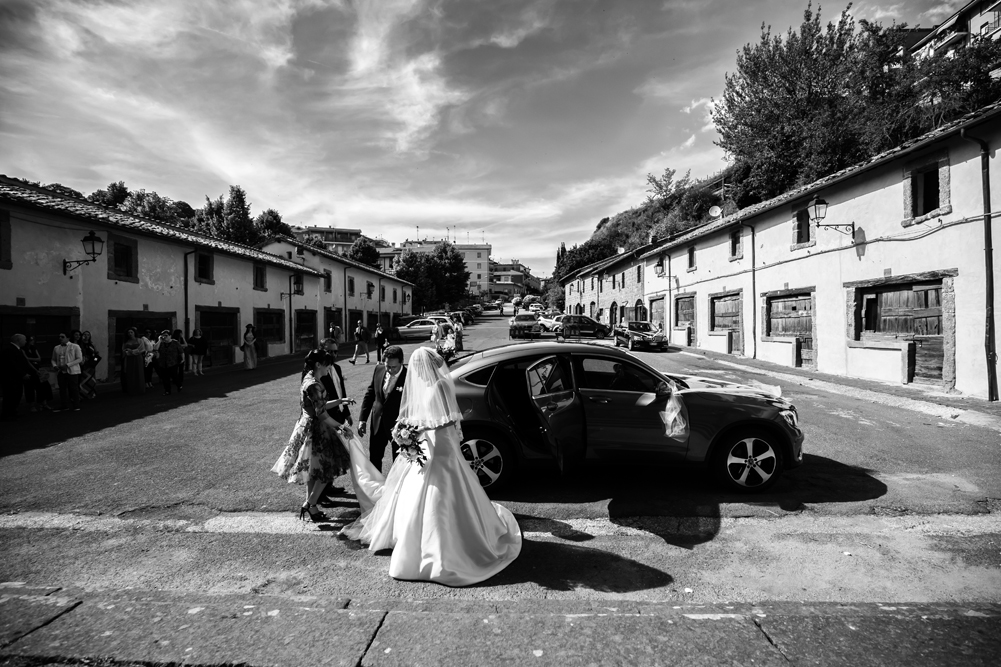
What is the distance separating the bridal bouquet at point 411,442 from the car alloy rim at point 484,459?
4.51 ft

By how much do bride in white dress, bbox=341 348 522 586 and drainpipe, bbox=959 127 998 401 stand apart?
12.5m

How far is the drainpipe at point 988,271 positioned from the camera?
1071 cm

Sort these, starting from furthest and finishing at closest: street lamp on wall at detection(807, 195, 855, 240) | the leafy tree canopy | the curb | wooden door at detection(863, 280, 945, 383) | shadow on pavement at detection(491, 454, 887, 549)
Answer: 1. the leafy tree canopy
2. street lamp on wall at detection(807, 195, 855, 240)
3. wooden door at detection(863, 280, 945, 383)
4. the curb
5. shadow on pavement at detection(491, 454, 887, 549)

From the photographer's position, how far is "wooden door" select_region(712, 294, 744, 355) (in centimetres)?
2147

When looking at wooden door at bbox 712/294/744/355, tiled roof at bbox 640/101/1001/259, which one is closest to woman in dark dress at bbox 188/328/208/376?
wooden door at bbox 712/294/744/355

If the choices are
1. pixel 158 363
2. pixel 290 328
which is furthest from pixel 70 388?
pixel 290 328

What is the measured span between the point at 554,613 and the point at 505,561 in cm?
69

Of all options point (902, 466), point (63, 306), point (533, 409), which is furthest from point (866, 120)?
point (63, 306)

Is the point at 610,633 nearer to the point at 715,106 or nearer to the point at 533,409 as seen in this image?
the point at 533,409

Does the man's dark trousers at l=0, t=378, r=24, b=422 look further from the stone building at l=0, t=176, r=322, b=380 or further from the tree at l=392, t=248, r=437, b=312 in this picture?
the tree at l=392, t=248, r=437, b=312

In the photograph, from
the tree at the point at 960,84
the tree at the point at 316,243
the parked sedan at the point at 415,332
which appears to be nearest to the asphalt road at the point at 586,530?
the tree at the point at 960,84

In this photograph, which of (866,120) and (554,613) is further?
(866,120)

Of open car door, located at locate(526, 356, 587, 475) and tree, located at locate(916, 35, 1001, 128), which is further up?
tree, located at locate(916, 35, 1001, 128)

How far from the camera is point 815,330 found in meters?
16.4
